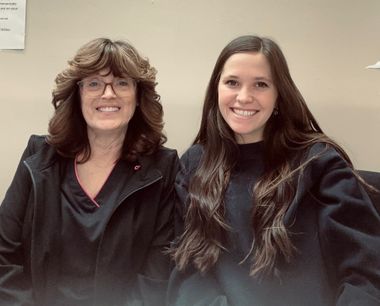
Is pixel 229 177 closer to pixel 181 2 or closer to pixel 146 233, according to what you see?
pixel 146 233

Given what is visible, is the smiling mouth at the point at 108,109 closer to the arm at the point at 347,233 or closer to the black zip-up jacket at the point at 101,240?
the black zip-up jacket at the point at 101,240

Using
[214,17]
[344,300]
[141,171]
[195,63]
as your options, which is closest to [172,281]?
[141,171]

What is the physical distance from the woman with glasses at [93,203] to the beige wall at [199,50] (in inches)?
13.1

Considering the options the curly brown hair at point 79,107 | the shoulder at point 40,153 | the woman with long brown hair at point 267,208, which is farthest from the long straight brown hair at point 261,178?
the shoulder at point 40,153

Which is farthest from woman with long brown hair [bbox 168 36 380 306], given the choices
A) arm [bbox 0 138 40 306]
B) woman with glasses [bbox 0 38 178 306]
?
arm [bbox 0 138 40 306]

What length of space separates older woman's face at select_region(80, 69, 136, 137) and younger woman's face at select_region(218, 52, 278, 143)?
32cm

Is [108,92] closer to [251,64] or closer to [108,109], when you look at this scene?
[108,109]

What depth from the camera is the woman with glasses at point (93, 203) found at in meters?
1.29

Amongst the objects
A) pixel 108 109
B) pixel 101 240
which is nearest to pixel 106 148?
pixel 108 109

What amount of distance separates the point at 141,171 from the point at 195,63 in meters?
0.58

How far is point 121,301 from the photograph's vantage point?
1.30 metres

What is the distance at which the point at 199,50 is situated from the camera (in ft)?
5.55

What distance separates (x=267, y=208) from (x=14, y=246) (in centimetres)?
81

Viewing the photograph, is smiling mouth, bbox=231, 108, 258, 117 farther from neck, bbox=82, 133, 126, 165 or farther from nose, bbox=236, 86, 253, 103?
neck, bbox=82, 133, 126, 165
